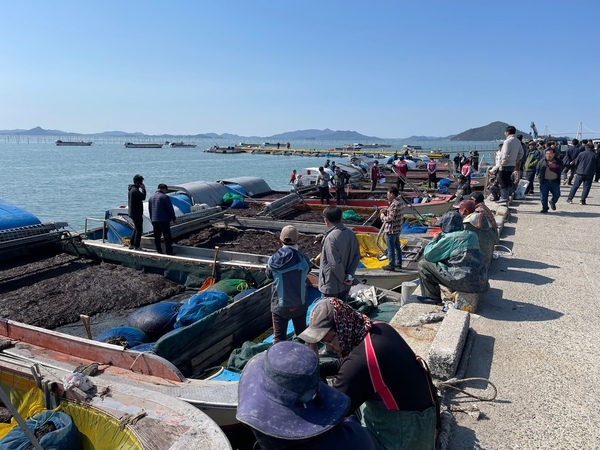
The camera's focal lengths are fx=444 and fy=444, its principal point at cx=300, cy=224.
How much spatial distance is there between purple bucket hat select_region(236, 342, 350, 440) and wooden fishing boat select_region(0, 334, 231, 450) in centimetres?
145

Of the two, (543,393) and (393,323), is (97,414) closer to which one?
(393,323)

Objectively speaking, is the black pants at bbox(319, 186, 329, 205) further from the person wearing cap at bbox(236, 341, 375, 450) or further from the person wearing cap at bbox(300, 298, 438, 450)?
the person wearing cap at bbox(236, 341, 375, 450)

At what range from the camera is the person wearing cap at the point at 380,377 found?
8.50ft

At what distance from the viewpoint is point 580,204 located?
13766mm

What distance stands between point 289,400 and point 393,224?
7.15 metres

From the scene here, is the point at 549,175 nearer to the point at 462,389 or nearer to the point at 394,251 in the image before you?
the point at 394,251

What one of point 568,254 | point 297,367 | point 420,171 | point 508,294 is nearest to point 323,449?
point 297,367

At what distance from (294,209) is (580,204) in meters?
9.70

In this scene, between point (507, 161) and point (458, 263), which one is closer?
point (458, 263)

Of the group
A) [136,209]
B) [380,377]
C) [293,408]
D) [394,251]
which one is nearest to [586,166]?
[394,251]

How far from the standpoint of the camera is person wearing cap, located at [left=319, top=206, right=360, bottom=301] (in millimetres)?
5375

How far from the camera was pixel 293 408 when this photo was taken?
182 cm

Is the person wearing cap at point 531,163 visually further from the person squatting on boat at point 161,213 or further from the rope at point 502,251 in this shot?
the person squatting on boat at point 161,213

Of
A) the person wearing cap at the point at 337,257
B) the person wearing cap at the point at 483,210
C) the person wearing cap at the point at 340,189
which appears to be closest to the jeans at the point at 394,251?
the person wearing cap at the point at 483,210
